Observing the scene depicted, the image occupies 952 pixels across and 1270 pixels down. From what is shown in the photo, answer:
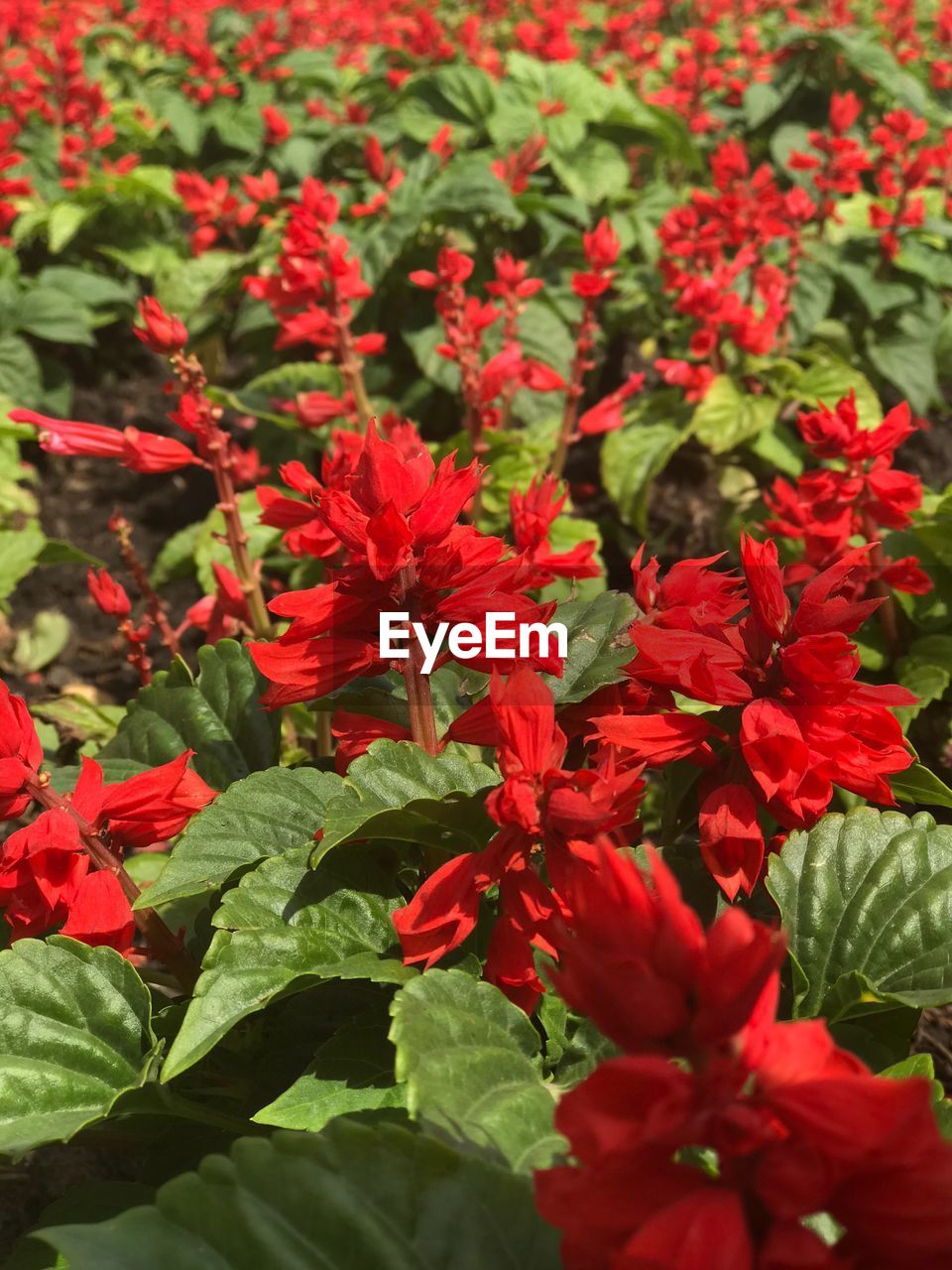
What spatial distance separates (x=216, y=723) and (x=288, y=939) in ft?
1.52

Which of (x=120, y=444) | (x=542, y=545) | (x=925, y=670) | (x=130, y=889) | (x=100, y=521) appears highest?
(x=120, y=444)

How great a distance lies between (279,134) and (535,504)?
9.34ft

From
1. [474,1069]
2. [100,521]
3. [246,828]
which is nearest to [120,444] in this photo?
[246,828]

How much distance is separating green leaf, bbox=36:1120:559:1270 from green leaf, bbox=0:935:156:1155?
1.04 feet

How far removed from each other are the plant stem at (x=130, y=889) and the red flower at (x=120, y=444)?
1.95 feet

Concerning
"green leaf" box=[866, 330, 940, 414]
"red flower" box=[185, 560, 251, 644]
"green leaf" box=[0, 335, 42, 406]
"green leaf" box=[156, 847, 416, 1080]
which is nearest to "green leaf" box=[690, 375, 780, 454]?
"green leaf" box=[866, 330, 940, 414]

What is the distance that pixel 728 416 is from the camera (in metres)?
2.68

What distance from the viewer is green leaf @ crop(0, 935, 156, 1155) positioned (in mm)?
966

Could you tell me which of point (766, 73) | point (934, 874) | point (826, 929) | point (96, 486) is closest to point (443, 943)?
point (826, 929)

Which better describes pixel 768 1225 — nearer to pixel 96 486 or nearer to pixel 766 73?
pixel 96 486

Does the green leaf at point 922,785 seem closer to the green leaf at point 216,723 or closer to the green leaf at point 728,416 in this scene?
the green leaf at point 216,723

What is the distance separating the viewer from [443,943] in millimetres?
952

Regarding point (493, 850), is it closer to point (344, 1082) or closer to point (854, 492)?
point (344, 1082)

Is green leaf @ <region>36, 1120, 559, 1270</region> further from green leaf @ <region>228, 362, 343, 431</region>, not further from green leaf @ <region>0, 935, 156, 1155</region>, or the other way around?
green leaf @ <region>228, 362, 343, 431</region>
